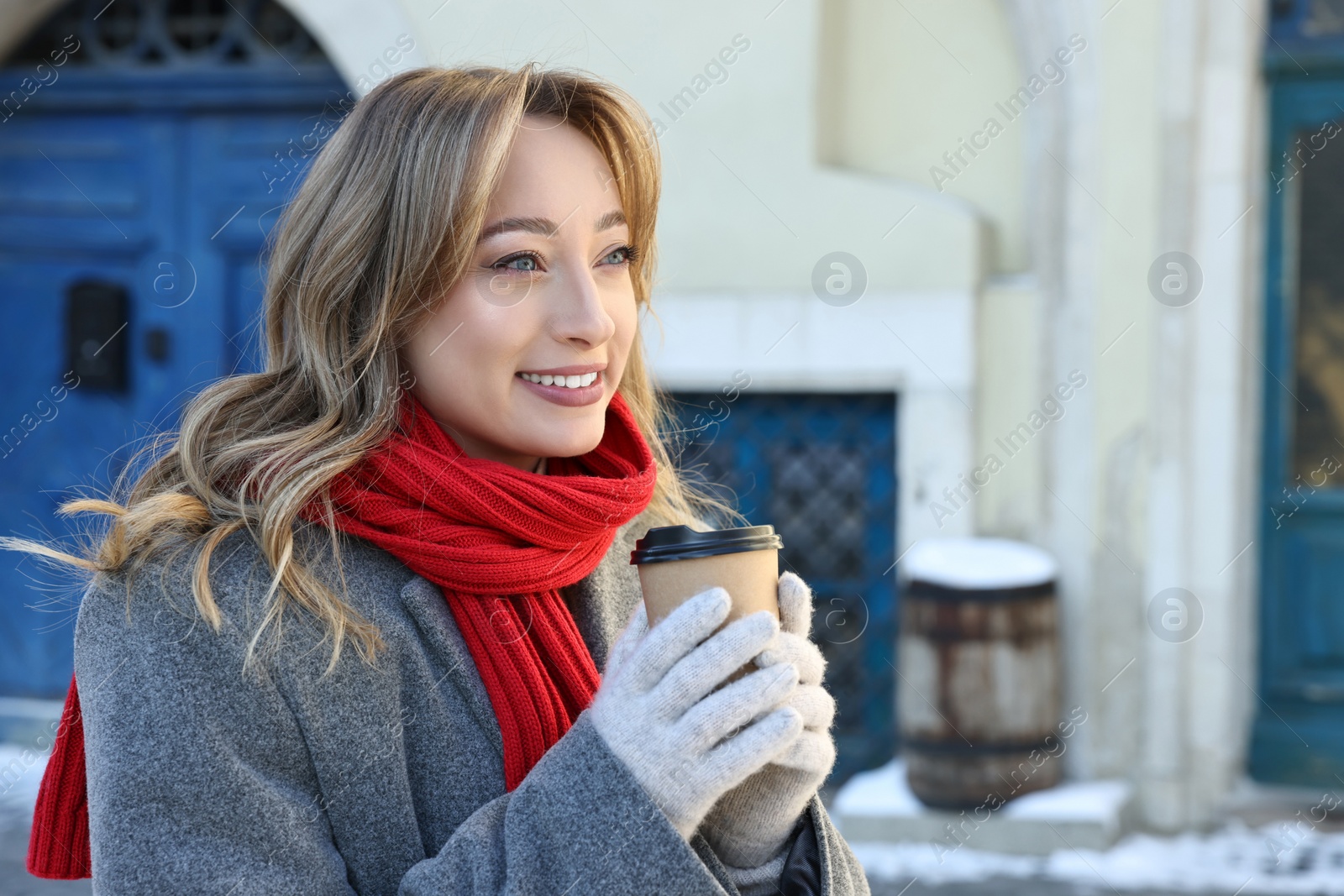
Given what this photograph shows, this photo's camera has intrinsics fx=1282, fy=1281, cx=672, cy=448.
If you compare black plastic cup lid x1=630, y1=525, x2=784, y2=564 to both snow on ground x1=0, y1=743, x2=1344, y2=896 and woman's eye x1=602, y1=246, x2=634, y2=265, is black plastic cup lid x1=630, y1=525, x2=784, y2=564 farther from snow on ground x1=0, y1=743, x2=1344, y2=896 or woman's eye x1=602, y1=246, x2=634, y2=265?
snow on ground x1=0, y1=743, x2=1344, y2=896

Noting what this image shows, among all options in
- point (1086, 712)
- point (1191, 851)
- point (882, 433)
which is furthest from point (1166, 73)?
point (1191, 851)

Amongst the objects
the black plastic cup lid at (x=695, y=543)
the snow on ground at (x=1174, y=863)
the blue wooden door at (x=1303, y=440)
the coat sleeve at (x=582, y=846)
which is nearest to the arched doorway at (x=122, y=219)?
the snow on ground at (x=1174, y=863)

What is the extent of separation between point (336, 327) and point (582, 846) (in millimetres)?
749

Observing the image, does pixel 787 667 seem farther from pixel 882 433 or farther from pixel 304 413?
pixel 882 433

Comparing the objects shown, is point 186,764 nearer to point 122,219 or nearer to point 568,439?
point 568,439

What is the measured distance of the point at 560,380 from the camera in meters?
1.71

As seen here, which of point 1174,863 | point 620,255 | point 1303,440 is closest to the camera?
point 620,255

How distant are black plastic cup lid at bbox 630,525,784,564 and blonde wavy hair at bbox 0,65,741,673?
362 mm

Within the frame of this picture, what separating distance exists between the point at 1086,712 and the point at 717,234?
2276 mm

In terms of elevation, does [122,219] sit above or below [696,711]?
above

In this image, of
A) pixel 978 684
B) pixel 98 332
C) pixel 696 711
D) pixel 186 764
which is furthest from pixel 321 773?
pixel 98 332

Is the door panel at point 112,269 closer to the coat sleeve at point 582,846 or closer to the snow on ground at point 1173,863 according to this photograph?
the snow on ground at point 1173,863

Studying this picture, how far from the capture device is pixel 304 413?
1.70 meters

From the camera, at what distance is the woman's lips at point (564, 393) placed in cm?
170
